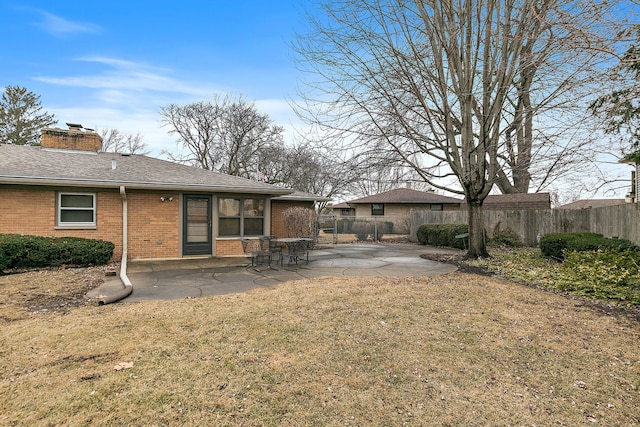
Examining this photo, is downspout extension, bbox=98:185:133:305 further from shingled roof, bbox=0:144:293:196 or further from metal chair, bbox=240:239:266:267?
metal chair, bbox=240:239:266:267

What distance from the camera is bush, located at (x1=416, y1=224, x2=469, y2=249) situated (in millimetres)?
15398

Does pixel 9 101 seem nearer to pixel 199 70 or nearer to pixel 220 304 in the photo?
pixel 199 70

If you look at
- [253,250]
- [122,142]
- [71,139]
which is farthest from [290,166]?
[253,250]

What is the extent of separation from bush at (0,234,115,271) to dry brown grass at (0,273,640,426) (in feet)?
14.7

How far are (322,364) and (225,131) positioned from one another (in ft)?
95.7

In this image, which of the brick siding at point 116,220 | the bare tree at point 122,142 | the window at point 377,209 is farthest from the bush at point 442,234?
the bare tree at point 122,142

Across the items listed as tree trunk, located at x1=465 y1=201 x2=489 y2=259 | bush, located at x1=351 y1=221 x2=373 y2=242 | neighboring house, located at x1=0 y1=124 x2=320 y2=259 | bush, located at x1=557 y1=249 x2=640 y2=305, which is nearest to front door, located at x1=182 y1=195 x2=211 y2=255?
neighboring house, located at x1=0 y1=124 x2=320 y2=259

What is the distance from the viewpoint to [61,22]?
1118cm

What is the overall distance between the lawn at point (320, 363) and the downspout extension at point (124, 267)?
11.3 inches

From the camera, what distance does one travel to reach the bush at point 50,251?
8078 mm

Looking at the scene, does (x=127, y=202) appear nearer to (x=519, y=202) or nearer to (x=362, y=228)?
(x=362, y=228)

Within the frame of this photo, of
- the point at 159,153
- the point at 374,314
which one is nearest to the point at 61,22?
the point at 374,314

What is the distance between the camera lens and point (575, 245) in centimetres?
977

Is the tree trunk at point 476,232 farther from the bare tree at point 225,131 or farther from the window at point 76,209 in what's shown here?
the bare tree at point 225,131
